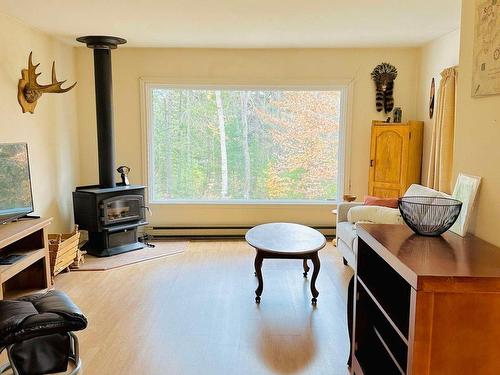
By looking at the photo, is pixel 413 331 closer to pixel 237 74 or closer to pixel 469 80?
pixel 469 80

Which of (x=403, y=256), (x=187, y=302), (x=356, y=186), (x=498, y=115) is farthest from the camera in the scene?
(x=356, y=186)

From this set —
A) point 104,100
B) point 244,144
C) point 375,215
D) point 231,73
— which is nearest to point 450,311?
point 375,215

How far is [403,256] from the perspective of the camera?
1437mm

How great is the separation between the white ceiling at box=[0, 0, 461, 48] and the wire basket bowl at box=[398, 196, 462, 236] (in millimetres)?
2204

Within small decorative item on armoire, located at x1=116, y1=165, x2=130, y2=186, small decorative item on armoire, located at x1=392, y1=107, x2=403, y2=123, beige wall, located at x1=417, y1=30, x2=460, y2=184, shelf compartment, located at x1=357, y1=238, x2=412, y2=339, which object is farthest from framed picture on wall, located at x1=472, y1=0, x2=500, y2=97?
small decorative item on armoire, located at x1=116, y1=165, x2=130, y2=186

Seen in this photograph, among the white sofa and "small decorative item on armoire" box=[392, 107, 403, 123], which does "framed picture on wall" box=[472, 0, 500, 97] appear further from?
"small decorative item on armoire" box=[392, 107, 403, 123]

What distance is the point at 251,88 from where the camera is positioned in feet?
17.4

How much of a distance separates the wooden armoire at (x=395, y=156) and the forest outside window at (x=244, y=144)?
547 millimetres

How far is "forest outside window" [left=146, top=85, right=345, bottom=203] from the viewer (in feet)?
17.6

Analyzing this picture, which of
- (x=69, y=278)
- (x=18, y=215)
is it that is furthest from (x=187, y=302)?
(x=18, y=215)

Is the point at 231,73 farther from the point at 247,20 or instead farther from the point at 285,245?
the point at 285,245

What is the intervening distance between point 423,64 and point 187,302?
4.02 meters

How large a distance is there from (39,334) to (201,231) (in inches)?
133

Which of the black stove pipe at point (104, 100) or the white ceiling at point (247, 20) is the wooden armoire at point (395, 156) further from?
the black stove pipe at point (104, 100)
